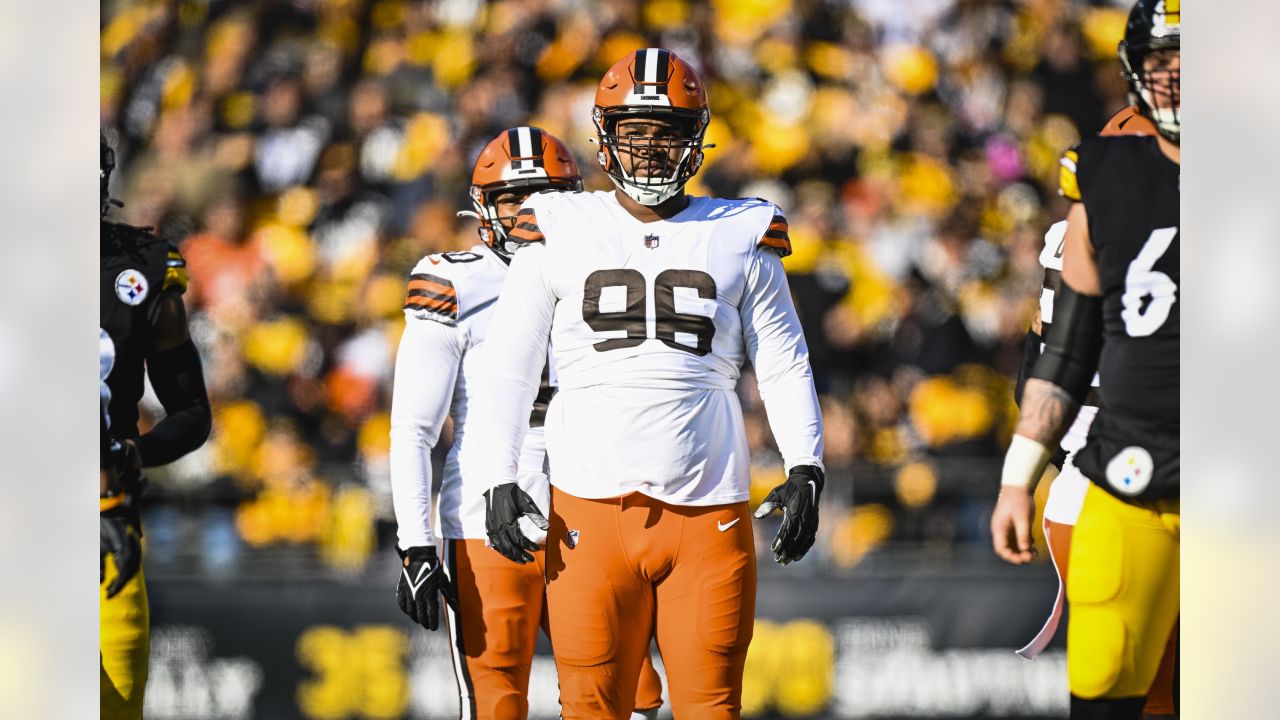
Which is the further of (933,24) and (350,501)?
(933,24)

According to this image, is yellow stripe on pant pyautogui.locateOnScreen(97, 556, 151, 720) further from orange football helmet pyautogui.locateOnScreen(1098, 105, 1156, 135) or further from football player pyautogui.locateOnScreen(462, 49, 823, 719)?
orange football helmet pyautogui.locateOnScreen(1098, 105, 1156, 135)

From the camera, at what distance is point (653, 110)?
2.99 metres

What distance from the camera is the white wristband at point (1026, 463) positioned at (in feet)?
8.91

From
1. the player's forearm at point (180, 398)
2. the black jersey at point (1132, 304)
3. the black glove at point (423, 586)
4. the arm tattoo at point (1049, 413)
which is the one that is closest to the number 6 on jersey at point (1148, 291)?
the black jersey at point (1132, 304)

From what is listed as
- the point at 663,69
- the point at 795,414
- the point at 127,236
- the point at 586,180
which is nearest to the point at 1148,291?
the point at 795,414

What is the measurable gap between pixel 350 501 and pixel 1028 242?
2752 mm

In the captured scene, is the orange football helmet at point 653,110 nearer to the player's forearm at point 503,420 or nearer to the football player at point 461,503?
the player's forearm at point 503,420

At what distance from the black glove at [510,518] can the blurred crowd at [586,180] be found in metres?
2.21

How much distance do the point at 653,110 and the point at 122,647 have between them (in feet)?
5.59

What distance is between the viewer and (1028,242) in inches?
221

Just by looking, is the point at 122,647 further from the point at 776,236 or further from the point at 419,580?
the point at 776,236
